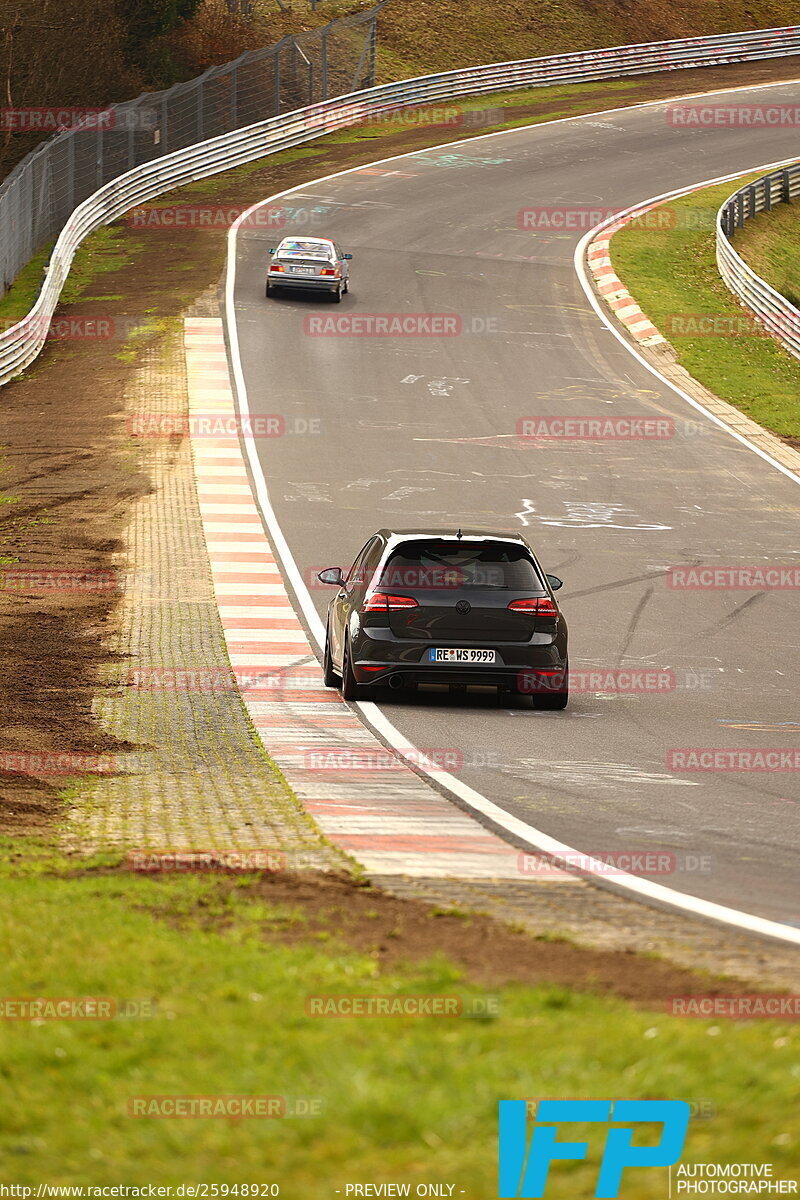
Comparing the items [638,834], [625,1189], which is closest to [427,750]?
[638,834]

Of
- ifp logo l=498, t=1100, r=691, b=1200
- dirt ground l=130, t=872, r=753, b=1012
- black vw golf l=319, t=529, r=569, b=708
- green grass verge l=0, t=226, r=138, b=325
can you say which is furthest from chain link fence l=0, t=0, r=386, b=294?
ifp logo l=498, t=1100, r=691, b=1200

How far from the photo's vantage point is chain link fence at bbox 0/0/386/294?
4181 centimetres

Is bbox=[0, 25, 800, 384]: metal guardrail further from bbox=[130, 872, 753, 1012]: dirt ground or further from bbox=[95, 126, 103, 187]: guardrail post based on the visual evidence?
bbox=[130, 872, 753, 1012]: dirt ground

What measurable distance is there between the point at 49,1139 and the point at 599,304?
38110mm

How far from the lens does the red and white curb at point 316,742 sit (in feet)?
27.9

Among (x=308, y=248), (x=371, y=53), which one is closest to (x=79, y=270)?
(x=308, y=248)

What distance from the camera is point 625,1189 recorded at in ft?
13.1

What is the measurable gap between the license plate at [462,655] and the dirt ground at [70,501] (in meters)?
3.10

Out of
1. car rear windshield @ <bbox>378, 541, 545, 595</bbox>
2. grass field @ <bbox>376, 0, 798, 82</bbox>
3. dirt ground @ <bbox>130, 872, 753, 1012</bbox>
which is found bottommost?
car rear windshield @ <bbox>378, 541, 545, 595</bbox>

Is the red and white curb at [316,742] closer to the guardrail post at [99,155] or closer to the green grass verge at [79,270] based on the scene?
the green grass verge at [79,270]

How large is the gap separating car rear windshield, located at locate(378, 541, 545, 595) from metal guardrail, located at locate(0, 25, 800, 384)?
832 inches

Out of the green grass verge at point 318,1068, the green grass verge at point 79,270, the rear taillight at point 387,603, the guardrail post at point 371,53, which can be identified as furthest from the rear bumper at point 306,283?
the green grass verge at point 318,1068

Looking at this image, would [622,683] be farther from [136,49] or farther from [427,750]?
[136,49]

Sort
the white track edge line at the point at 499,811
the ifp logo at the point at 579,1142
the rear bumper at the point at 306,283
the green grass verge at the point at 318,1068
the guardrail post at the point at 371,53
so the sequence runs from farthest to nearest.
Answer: the guardrail post at the point at 371,53 < the rear bumper at the point at 306,283 < the white track edge line at the point at 499,811 < the green grass verge at the point at 318,1068 < the ifp logo at the point at 579,1142
